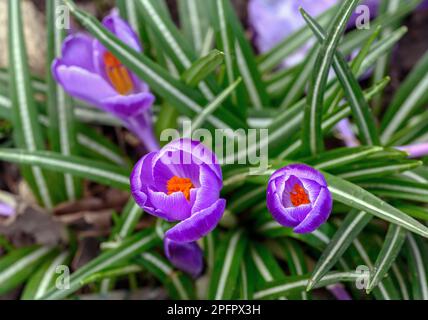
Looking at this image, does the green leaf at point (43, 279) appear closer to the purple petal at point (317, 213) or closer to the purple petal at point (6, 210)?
the purple petal at point (6, 210)

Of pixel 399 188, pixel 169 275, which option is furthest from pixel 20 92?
pixel 399 188

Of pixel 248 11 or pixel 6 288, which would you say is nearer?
pixel 6 288

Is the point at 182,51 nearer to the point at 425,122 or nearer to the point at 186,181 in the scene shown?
the point at 186,181

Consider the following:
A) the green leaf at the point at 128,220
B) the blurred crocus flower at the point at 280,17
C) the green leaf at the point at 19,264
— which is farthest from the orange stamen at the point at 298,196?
the blurred crocus flower at the point at 280,17

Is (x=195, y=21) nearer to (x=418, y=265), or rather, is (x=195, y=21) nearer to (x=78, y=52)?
(x=78, y=52)
